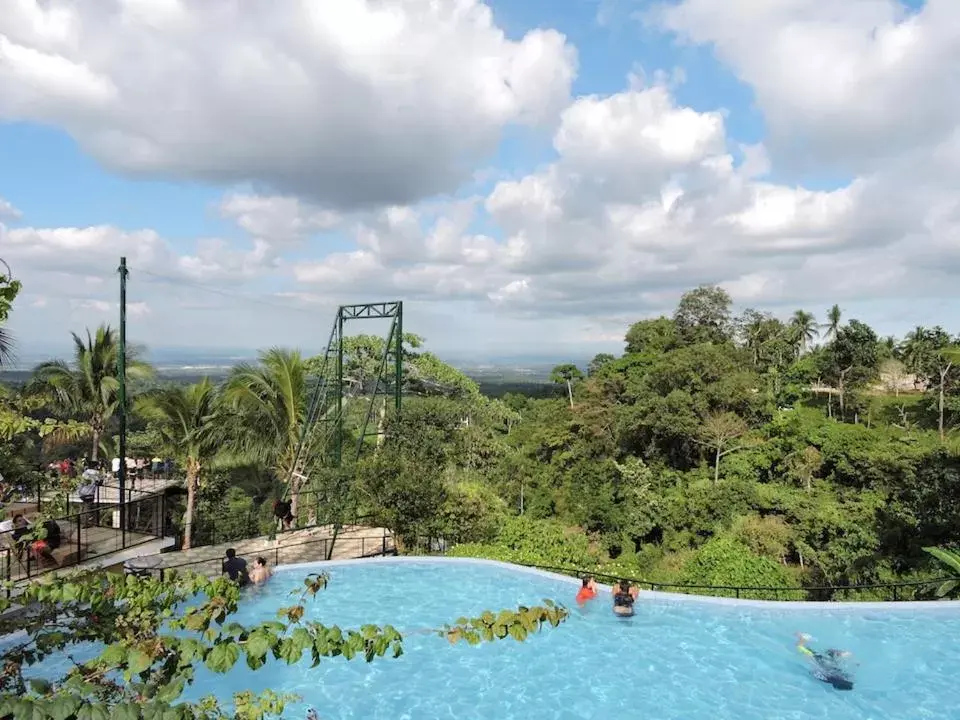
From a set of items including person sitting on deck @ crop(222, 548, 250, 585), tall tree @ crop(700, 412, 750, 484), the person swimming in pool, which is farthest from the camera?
tall tree @ crop(700, 412, 750, 484)

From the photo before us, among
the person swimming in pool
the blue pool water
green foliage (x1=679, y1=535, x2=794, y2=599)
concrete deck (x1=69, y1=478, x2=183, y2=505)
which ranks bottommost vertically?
green foliage (x1=679, y1=535, x2=794, y2=599)

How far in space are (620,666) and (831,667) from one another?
3325mm

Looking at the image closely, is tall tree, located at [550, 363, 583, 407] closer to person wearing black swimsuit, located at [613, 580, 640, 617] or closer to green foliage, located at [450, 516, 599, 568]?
green foliage, located at [450, 516, 599, 568]

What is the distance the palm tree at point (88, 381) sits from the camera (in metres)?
19.5

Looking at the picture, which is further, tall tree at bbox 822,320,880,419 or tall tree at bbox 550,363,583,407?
tall tree at bbox 550,363,583,407

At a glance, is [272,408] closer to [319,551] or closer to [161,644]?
[319,551]

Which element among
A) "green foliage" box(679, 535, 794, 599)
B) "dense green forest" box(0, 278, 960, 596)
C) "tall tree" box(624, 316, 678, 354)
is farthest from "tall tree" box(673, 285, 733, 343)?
"green foliage" box(679, 535, 794, 599)

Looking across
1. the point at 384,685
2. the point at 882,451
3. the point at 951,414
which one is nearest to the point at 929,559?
the point at 882,451

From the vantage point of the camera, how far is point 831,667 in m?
A: 9.50

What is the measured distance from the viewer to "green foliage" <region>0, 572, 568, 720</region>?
1877 millimetres

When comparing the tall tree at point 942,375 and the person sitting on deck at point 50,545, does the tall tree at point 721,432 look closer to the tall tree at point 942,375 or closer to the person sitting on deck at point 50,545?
the tall tree at point 942,375

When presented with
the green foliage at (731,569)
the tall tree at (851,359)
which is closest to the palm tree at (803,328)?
the tall tree at (851,359)

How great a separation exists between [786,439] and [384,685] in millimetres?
20996

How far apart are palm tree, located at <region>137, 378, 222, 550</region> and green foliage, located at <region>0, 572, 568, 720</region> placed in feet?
44.0
